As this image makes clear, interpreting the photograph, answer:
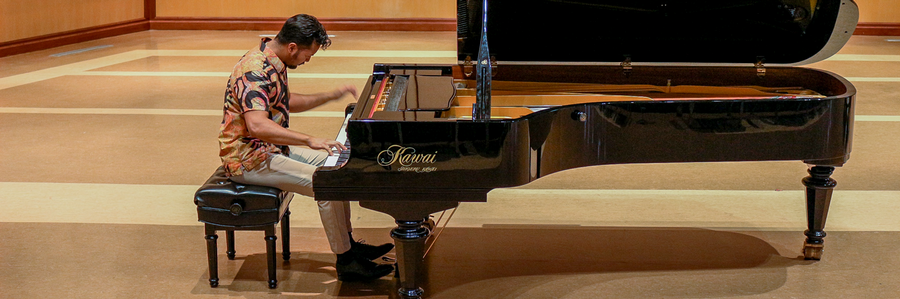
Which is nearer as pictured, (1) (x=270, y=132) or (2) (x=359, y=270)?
(1) (x=270, y=132)

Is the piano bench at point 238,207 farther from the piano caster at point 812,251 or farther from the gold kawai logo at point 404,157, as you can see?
the piano caster at point 812,251

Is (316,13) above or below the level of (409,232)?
above

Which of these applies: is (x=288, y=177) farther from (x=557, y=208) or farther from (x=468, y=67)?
(x=557, y=208)

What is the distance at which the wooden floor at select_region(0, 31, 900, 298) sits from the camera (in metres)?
3.38

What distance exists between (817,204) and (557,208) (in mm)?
1273

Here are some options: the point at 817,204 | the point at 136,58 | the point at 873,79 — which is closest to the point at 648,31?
the point at 817,204

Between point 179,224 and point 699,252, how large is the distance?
2351 millimetres

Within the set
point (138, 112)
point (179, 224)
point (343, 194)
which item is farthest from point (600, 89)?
point (138, 112)

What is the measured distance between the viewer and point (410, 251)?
2898 millimetres

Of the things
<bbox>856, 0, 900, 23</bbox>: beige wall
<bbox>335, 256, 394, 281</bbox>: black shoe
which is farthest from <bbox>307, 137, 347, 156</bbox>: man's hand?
<bbox>856, 0, 900, 23</bbox>: beige wall

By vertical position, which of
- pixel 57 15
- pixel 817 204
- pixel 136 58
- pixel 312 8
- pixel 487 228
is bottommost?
pixel 487 228

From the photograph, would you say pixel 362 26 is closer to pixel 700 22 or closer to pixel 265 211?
pixel 700 22

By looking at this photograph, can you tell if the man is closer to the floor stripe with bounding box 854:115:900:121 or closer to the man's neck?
the man's neck

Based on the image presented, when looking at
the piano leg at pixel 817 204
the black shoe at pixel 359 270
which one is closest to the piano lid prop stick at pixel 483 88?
the black shoe at pixel 359 270
